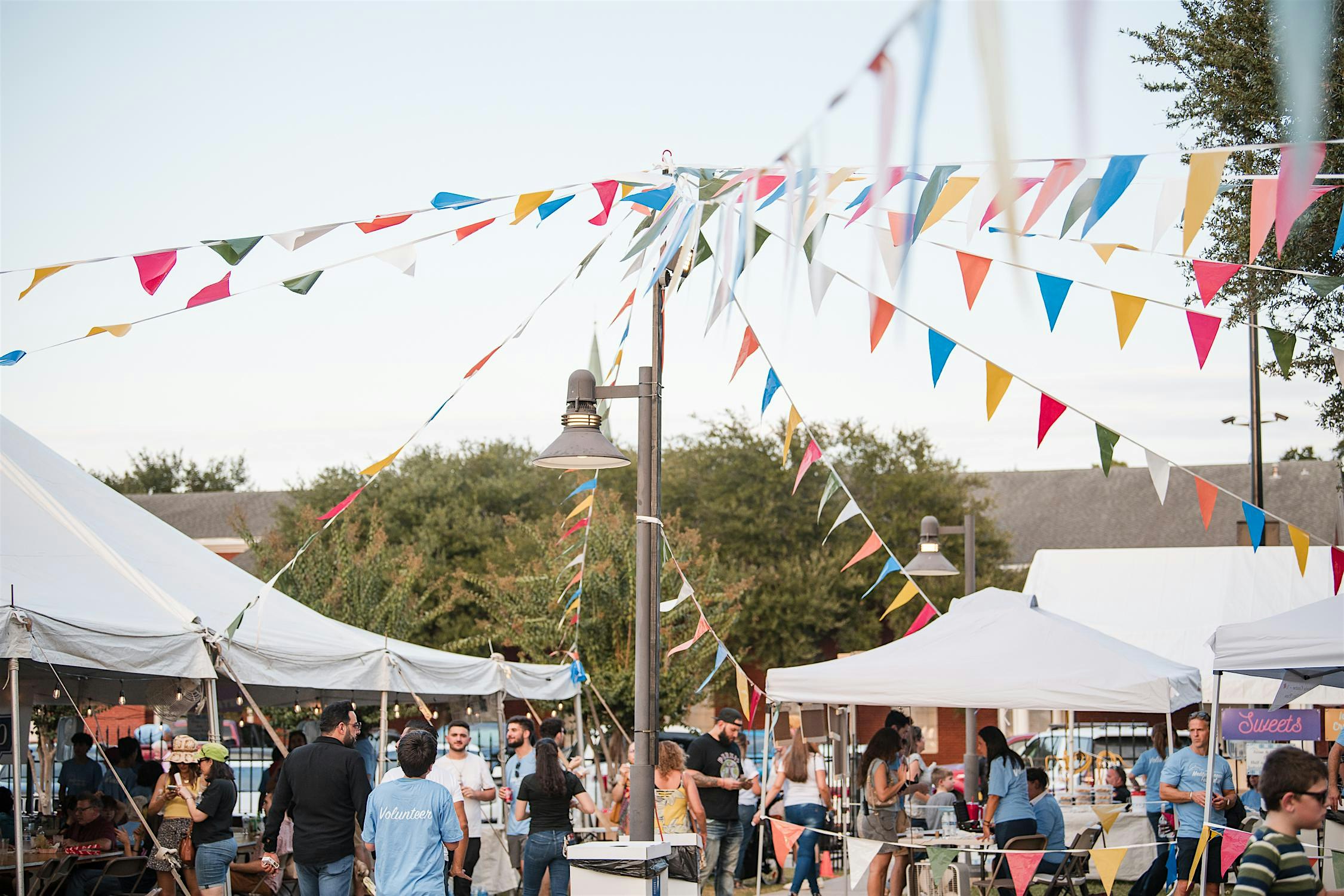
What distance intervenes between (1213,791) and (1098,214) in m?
5.80

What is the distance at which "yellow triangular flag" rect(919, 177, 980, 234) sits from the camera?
19.9ft

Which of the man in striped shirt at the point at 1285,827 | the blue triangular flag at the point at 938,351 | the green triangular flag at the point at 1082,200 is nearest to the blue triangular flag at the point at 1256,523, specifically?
the blue triangular flag at the point at 938,351

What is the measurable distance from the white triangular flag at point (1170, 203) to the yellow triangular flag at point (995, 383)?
1.23 metres

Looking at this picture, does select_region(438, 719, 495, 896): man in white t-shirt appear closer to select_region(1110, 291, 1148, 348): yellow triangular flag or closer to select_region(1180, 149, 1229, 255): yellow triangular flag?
select_region(1110, 291, 1148, 348): yellow triangular flag

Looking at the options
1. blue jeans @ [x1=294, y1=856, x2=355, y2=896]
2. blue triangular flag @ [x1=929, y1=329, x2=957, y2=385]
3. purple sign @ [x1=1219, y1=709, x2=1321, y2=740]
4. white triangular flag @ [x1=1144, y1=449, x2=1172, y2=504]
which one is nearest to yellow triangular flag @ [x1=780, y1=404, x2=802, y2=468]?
blue triangular flag @ [x1=929, y1=329, x2=957, y2=385]

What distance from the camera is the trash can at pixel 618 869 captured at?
7.00 metres

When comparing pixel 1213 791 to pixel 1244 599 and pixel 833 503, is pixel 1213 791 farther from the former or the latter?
pixel 833 503

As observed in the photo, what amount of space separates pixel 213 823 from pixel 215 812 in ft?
0.33

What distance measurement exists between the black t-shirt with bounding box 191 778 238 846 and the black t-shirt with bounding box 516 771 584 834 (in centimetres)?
192

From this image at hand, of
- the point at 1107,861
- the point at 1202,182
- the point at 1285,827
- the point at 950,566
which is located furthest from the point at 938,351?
the point at 950,566

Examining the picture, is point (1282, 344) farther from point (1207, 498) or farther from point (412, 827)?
point (412, 827)

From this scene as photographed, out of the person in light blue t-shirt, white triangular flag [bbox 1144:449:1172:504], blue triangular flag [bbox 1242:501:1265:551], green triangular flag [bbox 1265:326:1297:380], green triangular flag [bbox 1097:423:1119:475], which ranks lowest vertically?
the person in light blue t-shirt

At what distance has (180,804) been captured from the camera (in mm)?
8453

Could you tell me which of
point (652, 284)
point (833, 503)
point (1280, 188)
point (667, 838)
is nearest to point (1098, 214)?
point (1280, 188)
